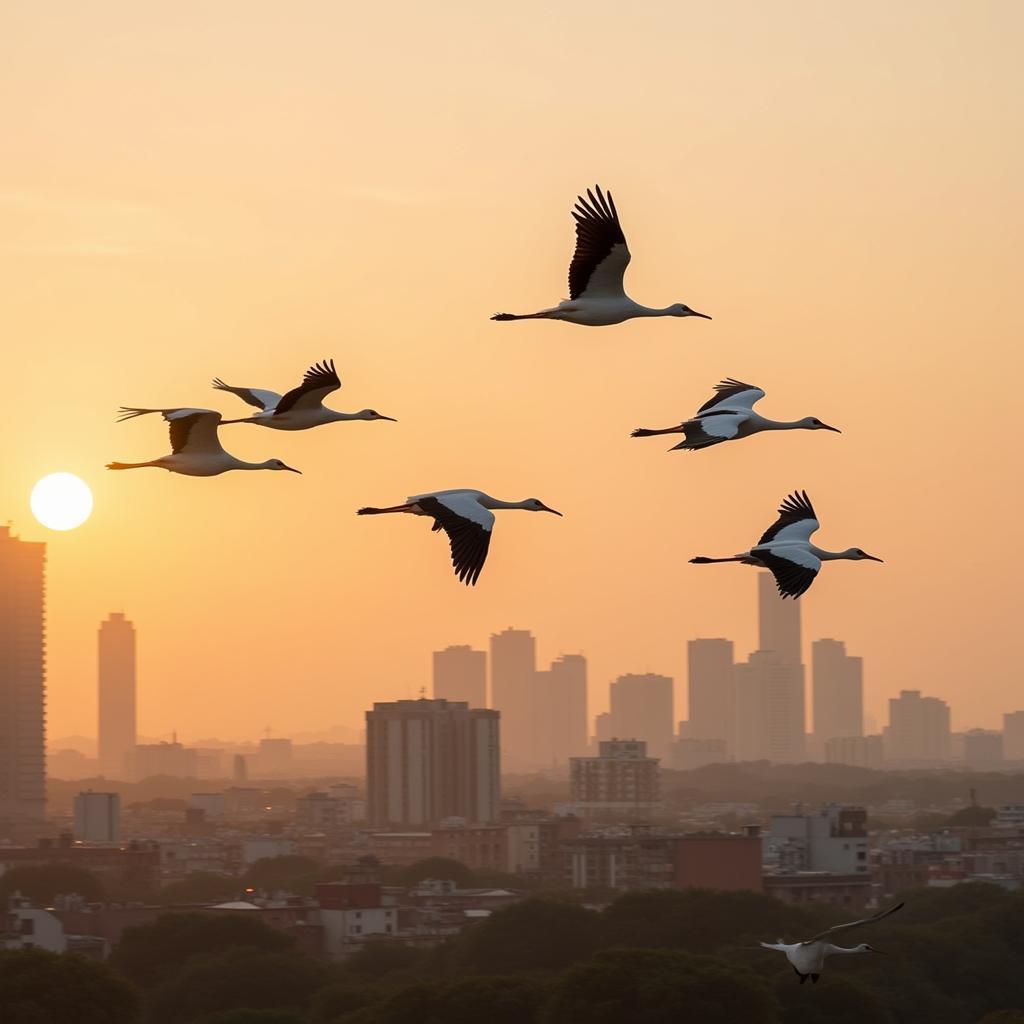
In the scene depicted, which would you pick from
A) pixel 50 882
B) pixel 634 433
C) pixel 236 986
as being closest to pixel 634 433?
pixel 634 433

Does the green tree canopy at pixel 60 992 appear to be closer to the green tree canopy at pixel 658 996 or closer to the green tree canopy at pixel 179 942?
the green tree canopy at pixel 658 996

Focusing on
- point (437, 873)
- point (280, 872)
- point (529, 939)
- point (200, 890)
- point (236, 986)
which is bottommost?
point (236, 986)

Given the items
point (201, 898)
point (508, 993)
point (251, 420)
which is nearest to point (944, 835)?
point (201, 898)

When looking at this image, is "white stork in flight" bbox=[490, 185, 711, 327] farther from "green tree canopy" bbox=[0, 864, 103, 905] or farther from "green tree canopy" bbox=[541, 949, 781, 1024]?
"green tree canopy" bbox=[0, 864, 103, 905]

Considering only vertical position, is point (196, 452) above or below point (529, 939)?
above

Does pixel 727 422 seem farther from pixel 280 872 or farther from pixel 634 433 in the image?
pixel 280 872
